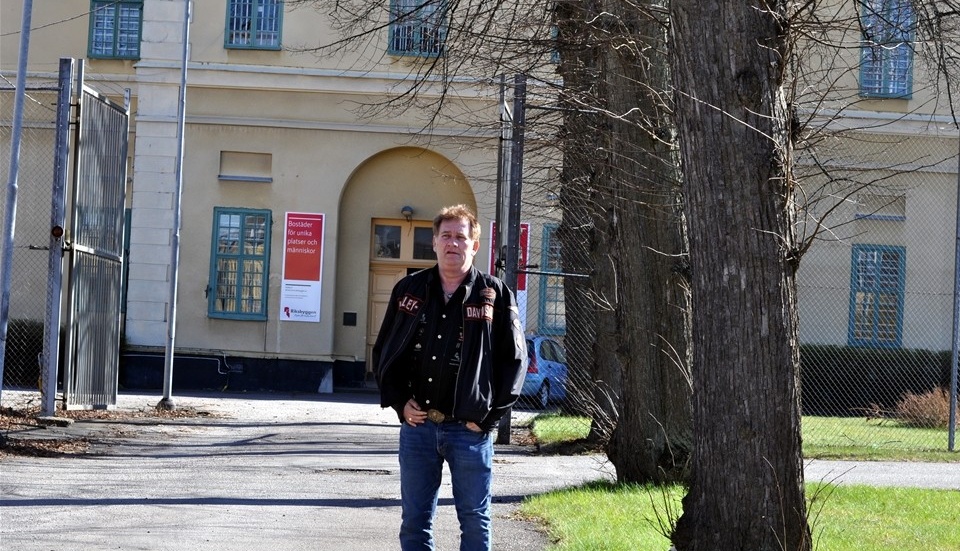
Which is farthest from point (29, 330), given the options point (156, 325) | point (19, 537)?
point (19, 537)

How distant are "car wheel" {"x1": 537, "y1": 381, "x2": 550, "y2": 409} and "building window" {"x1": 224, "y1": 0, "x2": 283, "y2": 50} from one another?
9.33 metres

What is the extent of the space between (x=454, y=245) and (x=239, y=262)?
2056 cm

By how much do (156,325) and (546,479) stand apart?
15.5 meters

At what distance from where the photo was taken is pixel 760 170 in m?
5.96

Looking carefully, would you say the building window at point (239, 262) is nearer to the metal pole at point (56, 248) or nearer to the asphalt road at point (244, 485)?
the asphalt road at point (244, 485)

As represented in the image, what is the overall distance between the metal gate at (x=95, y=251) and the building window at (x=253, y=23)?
29.8ft

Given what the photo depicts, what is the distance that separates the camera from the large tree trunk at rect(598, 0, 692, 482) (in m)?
10.1

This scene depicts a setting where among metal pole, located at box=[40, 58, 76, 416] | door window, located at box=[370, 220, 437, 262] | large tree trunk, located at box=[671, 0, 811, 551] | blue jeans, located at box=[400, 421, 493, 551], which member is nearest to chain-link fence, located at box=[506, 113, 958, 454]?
door window, located at box=[370, 220, 437, 262]

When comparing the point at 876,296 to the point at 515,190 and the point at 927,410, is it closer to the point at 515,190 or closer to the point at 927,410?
the point at 927,410

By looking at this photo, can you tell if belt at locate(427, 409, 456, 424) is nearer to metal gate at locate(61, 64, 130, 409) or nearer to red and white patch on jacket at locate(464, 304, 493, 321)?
red and white patch on jacket at locate(464, 304, 493, 321)

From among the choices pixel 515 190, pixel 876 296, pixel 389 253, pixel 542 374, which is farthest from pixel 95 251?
pixel 876 296

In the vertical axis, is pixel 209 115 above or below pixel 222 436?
above

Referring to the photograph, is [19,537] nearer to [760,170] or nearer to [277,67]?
[760,170]

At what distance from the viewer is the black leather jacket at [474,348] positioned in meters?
5.53
